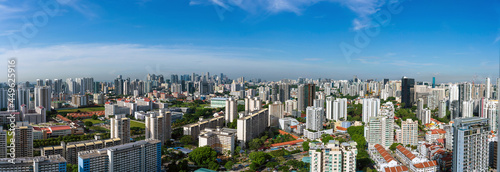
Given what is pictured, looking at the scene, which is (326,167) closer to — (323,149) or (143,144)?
(323,149)

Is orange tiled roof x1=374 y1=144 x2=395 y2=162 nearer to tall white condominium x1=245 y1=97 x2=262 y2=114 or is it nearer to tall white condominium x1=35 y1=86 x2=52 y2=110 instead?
tall white condominium x1=245 y1=97 x2=262 y2=114

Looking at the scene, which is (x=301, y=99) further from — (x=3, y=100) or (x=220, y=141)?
(x=3, y=100)

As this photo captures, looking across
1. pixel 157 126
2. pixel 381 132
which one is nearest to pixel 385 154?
pixel 381 132

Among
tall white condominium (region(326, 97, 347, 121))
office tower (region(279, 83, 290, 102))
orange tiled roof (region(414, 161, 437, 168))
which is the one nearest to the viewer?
orange tiled roof (region(414, 161, 437, 168))

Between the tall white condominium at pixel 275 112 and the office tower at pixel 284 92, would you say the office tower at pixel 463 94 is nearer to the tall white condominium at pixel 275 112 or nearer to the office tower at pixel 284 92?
the tall white condominium at pixel 275 112

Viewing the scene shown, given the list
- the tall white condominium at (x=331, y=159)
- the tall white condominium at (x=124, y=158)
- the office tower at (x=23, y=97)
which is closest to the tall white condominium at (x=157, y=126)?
the tall white condominium at (x=124, y=158)

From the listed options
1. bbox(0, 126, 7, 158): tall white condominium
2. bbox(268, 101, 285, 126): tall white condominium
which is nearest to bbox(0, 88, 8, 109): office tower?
bbox(0, 126, 7, 158): tall white condominium
